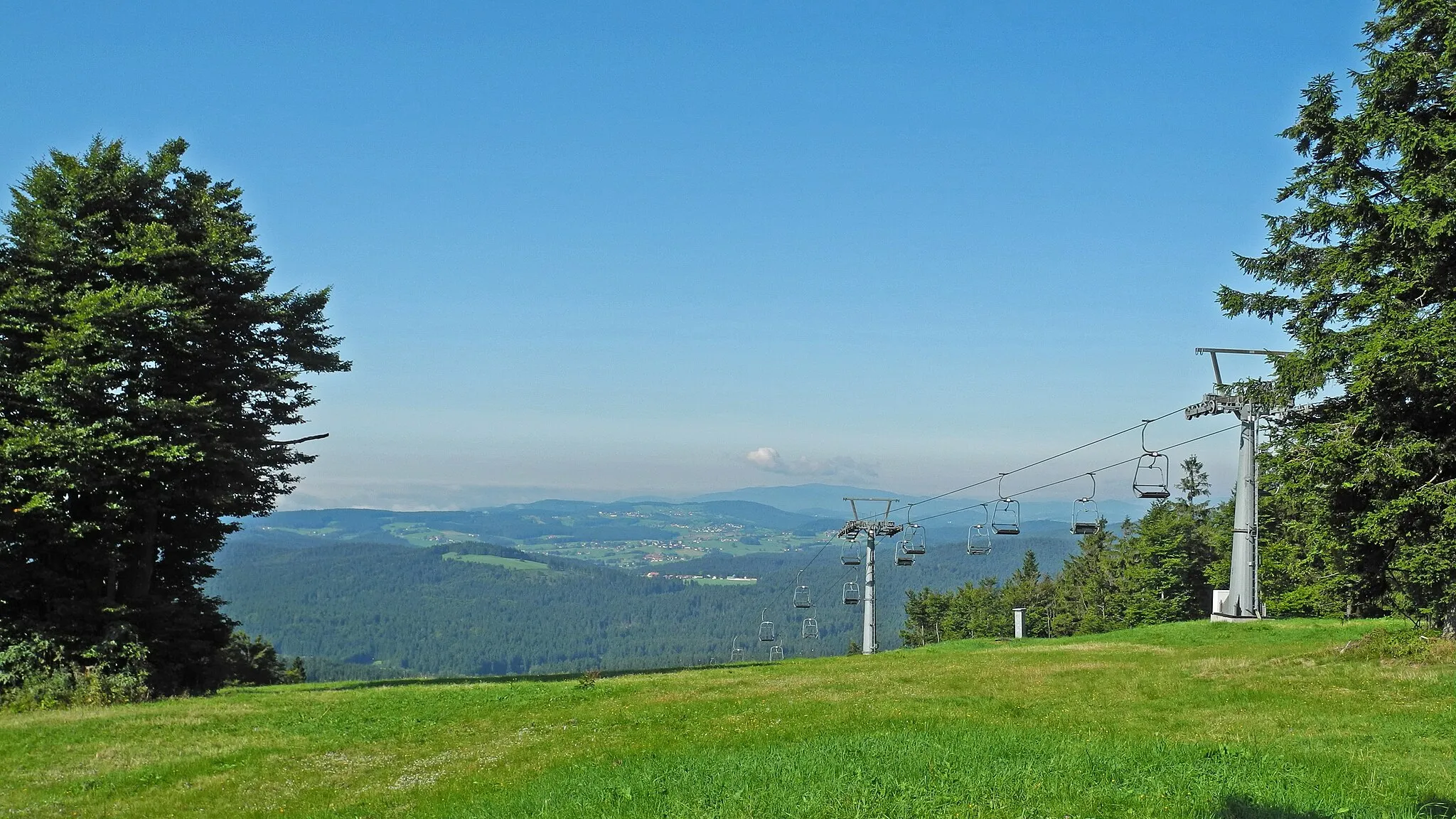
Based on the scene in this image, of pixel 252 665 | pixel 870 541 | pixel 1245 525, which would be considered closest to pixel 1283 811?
pixel 1245 525

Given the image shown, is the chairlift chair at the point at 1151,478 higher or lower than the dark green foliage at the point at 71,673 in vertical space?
higher

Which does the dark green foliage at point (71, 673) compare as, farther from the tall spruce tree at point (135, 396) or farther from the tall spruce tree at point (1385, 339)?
the tall spruce tree at point (1385, 339)

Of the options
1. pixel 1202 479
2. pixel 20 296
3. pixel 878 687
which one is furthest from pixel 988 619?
pixel 20 296

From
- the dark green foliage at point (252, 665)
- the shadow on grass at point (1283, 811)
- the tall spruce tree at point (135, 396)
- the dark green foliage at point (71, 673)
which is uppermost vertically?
the tall spruce tree at point (135, 396)

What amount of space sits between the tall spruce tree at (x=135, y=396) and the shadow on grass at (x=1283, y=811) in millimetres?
25503

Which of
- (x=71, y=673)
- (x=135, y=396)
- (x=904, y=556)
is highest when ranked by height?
(x=135, y=396)

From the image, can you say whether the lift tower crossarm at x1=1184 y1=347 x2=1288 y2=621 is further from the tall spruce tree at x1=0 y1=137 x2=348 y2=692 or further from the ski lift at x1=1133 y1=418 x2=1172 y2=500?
the tall spruce tree at x1=0 y1=137 x2=348 y2=692

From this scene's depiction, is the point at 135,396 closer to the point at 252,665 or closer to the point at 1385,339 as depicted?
the point at 1385,339

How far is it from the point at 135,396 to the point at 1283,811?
28.5 metres

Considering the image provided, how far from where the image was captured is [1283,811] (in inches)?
381

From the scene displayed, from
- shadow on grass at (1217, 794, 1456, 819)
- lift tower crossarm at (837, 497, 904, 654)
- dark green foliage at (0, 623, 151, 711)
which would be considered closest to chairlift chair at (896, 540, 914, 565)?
lift tower crossarm at (837, 497, 904, 654)

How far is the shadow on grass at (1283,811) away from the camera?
9516mm

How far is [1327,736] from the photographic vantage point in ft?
48.0

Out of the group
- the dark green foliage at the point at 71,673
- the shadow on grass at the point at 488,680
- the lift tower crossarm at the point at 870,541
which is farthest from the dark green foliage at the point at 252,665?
the lift tower crossarm at the point at 870,541
